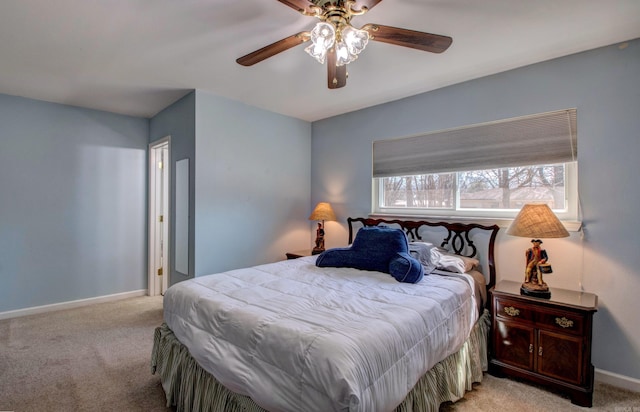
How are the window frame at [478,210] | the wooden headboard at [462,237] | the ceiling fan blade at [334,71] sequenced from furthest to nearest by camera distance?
the wooden headboard at [462,237] < the window frame at [478,210] < the ceiling fan blade at [334,71]

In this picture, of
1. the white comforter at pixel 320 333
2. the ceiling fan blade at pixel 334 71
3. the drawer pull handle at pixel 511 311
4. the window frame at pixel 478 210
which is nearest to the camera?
the white comforter at pixel 320 333

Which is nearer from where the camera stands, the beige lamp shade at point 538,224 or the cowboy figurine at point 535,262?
the beige lamp shade at point 538,224

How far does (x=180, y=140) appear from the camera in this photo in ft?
11.8

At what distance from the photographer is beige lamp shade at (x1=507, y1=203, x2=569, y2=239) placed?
2.17m

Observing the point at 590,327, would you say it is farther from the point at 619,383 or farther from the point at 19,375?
the point at 19,375

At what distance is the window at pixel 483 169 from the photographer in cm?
256

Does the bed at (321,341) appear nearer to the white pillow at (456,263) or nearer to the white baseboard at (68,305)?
the white pillow at (456,263)

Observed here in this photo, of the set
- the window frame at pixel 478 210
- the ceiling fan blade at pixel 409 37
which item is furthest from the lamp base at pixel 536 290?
the ceiling fan blade at pixel 409 37

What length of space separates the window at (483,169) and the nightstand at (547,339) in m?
0.82

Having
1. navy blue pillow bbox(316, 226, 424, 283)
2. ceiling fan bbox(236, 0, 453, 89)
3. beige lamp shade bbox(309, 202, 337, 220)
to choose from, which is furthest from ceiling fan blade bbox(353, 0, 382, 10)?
beige lamp shade bbox(309, 202, 337, 220)

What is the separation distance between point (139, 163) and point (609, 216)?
5120 mm

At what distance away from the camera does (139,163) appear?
14.3 ft

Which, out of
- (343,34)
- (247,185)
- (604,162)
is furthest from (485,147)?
(247,185)

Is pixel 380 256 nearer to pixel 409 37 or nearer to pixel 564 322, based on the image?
pixel 564 322
